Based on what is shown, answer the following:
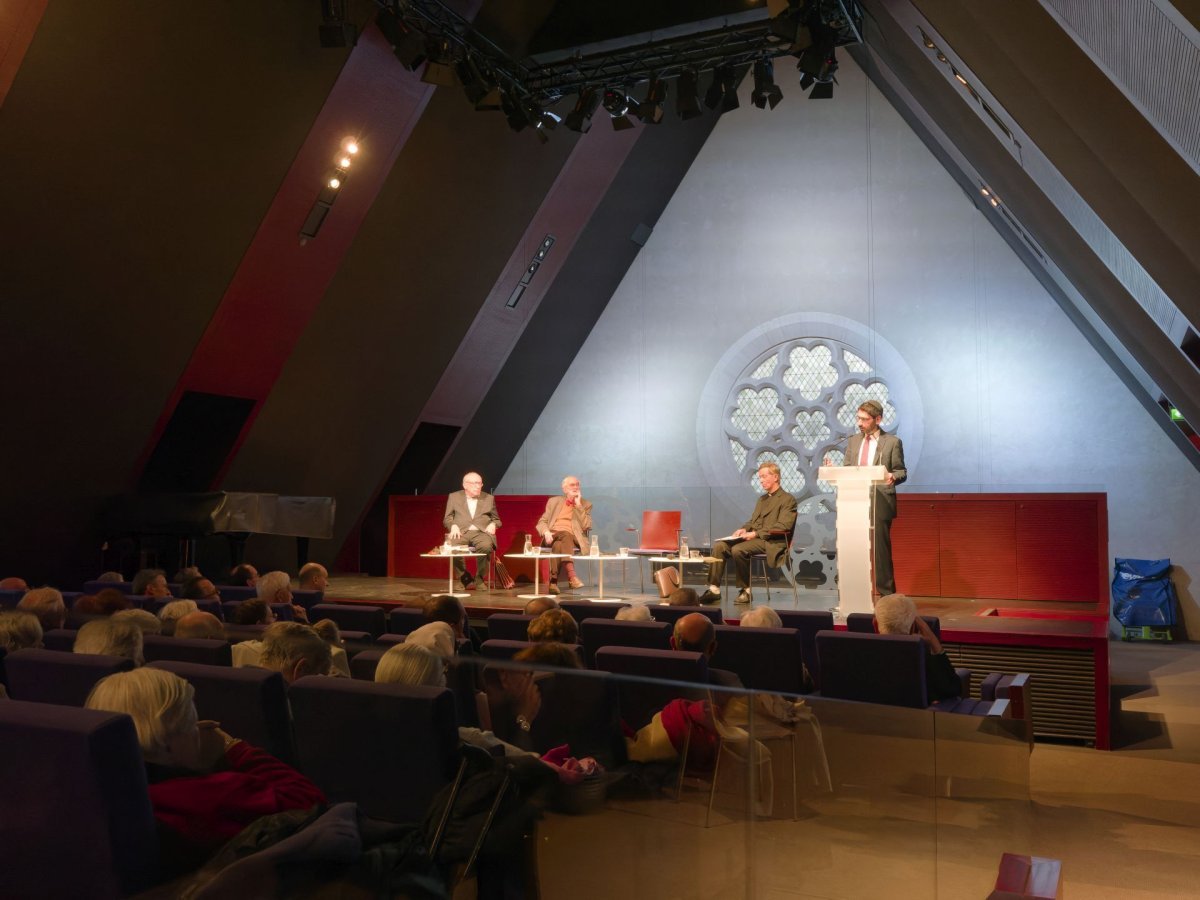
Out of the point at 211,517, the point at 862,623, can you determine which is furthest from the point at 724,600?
the point at 211,517

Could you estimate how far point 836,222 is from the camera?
11172 millimetres

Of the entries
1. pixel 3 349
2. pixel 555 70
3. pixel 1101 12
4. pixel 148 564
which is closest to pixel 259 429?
pixel 148 564

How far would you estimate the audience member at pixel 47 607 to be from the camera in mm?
4285

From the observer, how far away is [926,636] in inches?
175

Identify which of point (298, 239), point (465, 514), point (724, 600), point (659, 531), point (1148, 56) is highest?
point (298, 239)

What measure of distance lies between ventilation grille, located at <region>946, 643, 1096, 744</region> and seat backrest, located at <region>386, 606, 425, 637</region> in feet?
10.0

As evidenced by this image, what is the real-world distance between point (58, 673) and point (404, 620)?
219cm

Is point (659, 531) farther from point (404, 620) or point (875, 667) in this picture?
point (875, 667)

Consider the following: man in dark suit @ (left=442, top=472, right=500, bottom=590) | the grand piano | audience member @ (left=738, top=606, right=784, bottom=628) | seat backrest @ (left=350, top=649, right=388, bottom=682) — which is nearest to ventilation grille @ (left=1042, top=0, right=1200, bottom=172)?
audience member @ (left=738, top=606, right=784, bottom=628)

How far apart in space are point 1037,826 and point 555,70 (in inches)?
282

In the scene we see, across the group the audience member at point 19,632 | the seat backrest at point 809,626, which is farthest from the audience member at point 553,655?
the seat backrest at point 809,626

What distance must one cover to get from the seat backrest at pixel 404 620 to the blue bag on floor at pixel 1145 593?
7.35 metres

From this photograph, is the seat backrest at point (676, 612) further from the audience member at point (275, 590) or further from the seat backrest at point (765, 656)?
the audience member at point (275, 590)

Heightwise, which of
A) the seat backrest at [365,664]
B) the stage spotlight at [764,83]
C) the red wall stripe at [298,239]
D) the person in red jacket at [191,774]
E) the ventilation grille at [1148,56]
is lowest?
the person in red jacket at [191,774]
